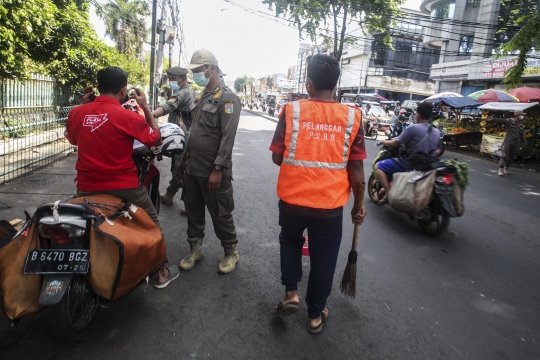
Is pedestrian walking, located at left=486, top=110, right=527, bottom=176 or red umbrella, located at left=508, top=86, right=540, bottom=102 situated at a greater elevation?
red umbrella, located at left=508, top=86, right=540, bottom=102

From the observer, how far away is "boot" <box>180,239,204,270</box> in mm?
3367

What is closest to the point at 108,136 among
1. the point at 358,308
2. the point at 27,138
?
the point at 358,308

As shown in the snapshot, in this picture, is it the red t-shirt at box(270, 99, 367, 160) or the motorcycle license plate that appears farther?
the red t-shirt at box(270, 99, 367, 160)

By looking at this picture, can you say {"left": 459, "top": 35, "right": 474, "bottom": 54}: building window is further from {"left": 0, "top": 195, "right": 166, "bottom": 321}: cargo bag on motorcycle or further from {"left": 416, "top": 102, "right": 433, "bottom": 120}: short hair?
{"left": 0, "top": 195, "right": 166, "bottom": 321}: cargo bag on motorcycle

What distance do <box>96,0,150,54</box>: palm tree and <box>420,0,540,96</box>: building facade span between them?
2361cm

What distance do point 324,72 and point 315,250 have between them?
1151 millimetres

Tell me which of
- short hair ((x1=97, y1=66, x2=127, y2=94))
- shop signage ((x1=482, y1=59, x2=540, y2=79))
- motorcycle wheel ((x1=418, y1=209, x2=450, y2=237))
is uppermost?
Answer: shop signage ((x1=482, y1=59, x2=540, y2=79))

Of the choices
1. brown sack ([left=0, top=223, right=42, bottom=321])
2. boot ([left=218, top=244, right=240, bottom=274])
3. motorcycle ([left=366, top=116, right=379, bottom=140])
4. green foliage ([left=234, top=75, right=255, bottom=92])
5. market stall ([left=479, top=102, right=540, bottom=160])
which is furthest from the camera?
green foliage ([left=234, top=75, right=255, bottom=92])

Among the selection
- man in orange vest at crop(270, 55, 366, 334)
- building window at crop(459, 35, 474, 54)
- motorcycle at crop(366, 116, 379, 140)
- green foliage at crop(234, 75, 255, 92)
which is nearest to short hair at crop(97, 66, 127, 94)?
man in orange vest at crop(270, 55, 366, 334)

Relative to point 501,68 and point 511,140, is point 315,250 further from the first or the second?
point 501,68

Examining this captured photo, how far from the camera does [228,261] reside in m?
3.39

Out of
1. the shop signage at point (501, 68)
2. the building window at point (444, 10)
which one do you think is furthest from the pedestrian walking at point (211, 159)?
the building window at point (444, 10)

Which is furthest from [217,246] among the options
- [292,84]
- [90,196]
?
[292,84]

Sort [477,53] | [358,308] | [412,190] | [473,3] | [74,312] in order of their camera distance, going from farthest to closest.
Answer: [473,3], [477,53], [412,190], [358,308], [74,312]
